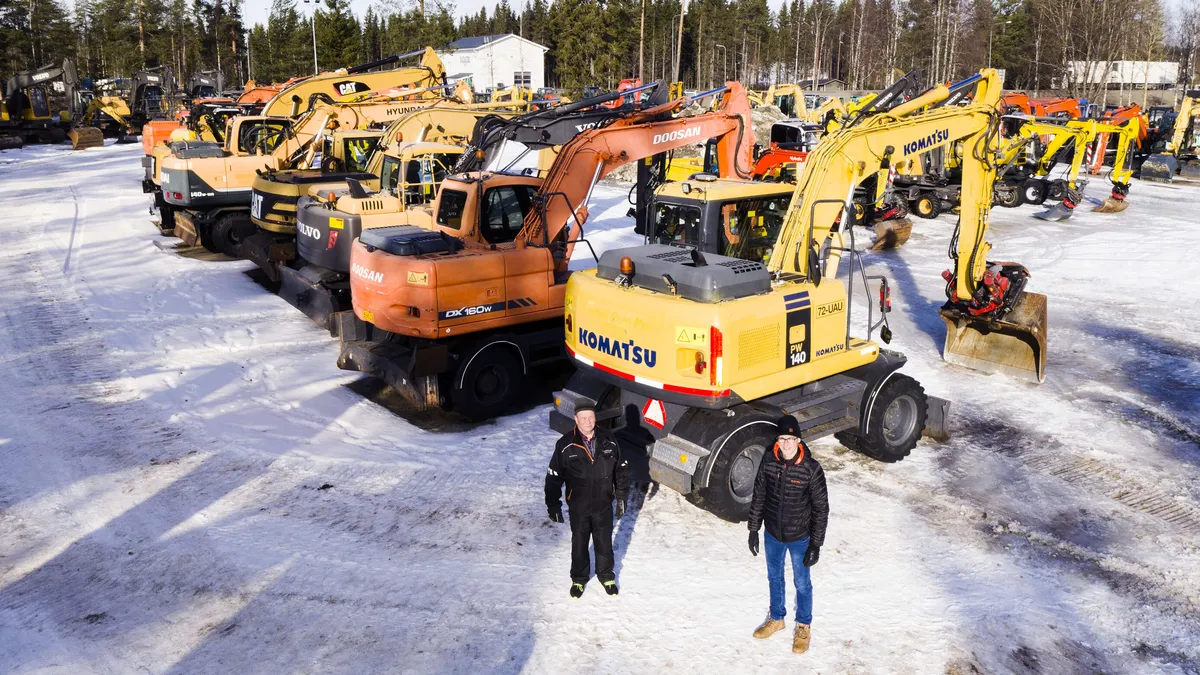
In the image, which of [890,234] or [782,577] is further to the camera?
[890,234]

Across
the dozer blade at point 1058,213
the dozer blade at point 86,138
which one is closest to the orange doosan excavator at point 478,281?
the dozer blade at point 1058,213

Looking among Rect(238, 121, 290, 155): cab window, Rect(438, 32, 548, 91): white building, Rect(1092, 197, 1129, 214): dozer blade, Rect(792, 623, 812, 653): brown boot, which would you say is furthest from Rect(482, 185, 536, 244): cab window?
Rect(438, 32, 548, 91): white building

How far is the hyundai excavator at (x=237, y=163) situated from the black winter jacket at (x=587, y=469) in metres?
12.6

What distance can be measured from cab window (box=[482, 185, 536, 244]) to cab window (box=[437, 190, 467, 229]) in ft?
1.26

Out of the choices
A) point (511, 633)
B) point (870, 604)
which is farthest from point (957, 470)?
point (511, 633)

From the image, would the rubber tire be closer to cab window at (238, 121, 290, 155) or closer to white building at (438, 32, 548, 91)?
cab window at (238, 121, 290, 155)

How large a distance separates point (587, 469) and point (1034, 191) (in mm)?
21976

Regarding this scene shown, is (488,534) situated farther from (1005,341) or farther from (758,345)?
(1005,341)

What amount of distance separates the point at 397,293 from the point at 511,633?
447cm

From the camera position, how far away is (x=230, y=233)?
680 inches

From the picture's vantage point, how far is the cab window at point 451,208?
416 inches

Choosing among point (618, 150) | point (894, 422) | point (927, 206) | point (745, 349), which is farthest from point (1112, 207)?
point (745, 349)

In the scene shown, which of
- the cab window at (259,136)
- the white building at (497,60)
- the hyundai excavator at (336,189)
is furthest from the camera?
the white building at (497,60)

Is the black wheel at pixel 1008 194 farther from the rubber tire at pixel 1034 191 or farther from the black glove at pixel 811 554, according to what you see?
the black glove at pixel 811 554
